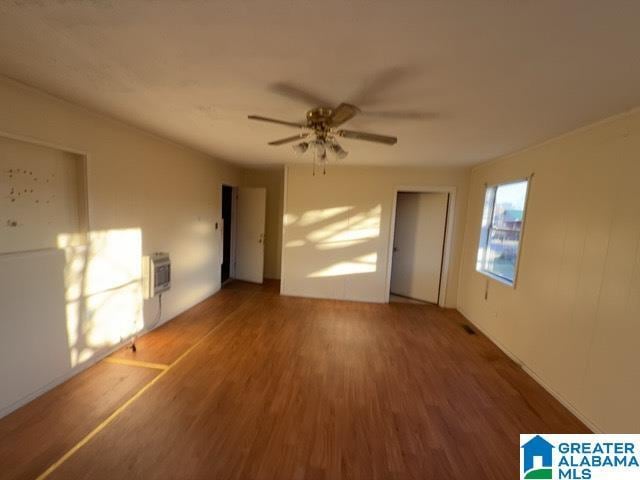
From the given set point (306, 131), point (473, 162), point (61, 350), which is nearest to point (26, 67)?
point (306, 131)

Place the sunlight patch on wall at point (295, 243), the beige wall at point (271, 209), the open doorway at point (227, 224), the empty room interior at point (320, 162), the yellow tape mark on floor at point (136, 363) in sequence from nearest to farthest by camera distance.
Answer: the empty room interior at point (320, 162)
the yellow tape mark on floor at point (136, 363)
the sunlight patch on wall at point (295, 243)
the open doorway at point (227, 224)
the beige wall at point (271, 209)

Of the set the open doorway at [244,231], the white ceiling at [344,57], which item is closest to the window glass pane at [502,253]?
the white ceiling at [344,57]

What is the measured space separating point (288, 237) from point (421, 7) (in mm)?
4124

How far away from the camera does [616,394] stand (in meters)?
1.87

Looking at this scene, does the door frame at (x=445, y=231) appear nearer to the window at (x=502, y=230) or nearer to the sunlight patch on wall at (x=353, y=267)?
the sunlight patch on wall at (x=353, y=267)

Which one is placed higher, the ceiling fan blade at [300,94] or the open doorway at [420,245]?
the ceiling fan blade at [300,94]

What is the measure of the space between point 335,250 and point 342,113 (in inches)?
130

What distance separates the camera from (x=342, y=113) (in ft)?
5.68

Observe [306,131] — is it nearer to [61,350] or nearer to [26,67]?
[26,67]

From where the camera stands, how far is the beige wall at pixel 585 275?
186cm

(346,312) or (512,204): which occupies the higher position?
(512,204)

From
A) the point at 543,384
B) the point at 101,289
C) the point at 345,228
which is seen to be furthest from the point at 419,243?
the point at 101,289

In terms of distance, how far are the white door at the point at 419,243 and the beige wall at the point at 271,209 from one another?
2.54 metres

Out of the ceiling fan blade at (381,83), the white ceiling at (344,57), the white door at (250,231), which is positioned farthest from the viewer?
the white door at (250,231)
